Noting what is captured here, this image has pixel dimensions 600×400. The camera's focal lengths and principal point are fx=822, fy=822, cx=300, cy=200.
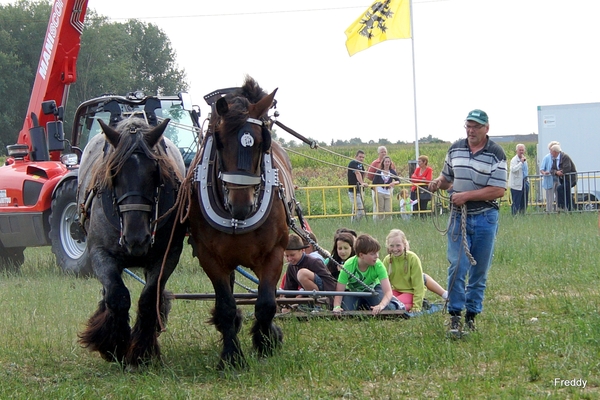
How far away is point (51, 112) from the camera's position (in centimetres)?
1152

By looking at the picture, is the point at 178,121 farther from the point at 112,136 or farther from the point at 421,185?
the point at 421,185

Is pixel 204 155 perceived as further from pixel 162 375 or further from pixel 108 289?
pixel 162 375

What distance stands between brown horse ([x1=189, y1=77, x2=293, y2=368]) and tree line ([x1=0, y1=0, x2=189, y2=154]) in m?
42.5

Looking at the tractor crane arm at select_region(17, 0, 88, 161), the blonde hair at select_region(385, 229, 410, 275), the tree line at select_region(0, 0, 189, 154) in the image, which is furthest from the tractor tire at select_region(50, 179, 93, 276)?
the tree line at select_region(0, 0, 189, 154)

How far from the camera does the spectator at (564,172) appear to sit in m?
18.9

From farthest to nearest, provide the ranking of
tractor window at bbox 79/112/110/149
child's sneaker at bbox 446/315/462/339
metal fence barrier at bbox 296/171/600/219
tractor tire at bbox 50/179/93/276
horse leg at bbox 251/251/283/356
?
metal fence barrier at bbox 296/171/600/219 → tractor window at bbox 79/112/110/149 → tractor tire at bbox 50/179/93/276 → child's sneaker at bbox 446/315/462/339 → horse leg at bbox 251/251/283/356

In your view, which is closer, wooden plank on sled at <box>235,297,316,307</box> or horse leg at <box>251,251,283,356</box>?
horse leg at <box>251,251,283,356</box>

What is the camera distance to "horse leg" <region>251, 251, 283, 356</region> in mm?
6113

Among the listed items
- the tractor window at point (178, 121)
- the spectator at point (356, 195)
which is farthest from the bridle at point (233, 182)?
the spectator at point (356, 195)

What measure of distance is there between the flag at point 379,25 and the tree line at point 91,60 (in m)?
29.7

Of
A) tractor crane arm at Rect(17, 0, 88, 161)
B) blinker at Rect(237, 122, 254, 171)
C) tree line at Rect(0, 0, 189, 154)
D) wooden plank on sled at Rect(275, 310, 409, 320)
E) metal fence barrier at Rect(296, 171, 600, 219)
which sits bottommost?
wooden plank on sled at Rect(275, 310, 409, 320)

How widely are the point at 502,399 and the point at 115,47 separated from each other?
182 feet

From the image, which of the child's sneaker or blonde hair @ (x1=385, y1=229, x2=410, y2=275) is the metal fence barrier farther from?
the child's sneaker

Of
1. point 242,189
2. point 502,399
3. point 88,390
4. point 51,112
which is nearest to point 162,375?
point 88,390
